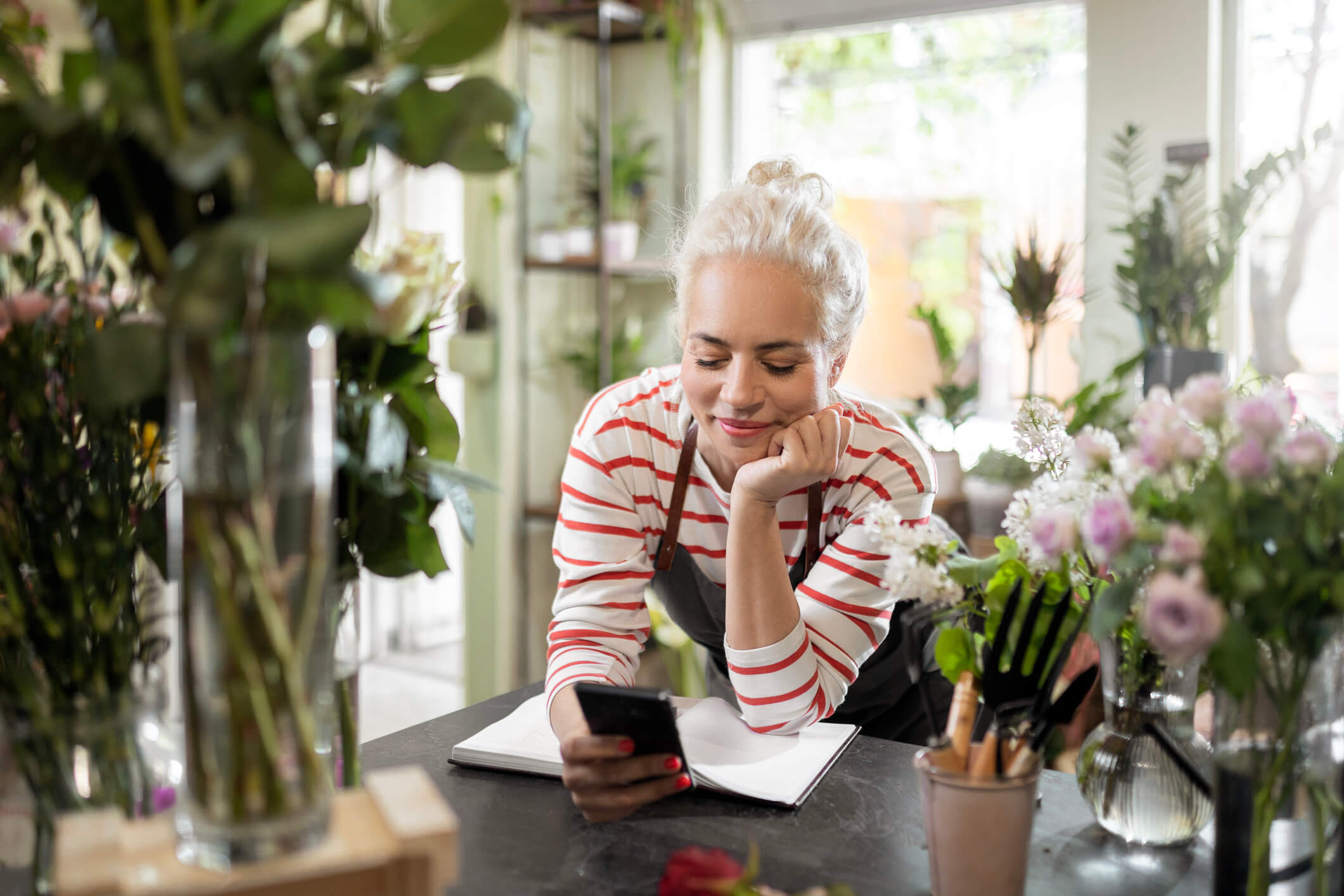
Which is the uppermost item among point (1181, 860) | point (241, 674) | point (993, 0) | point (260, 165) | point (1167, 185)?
point (993, 0)

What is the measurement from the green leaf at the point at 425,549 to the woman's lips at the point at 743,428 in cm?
57

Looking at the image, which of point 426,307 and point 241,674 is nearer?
point 241,674

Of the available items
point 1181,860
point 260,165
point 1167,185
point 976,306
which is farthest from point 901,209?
point 260,165

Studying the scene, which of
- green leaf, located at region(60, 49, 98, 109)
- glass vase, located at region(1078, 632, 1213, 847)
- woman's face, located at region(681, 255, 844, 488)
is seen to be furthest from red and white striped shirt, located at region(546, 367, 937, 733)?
green leaf, located at region(60, 49, 98, 109)

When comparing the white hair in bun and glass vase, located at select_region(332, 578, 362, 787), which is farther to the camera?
the white hair in bun

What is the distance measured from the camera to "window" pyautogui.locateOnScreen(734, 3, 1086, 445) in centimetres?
323

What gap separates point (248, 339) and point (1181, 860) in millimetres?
880

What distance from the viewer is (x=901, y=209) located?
3.53m

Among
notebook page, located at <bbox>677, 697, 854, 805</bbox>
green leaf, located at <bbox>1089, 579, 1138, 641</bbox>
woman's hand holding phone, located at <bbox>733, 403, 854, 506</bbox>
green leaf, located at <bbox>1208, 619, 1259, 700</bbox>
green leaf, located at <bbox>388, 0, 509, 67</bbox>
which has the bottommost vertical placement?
notebook page, located at <bbox>677, 697, 854, 805</bbox>

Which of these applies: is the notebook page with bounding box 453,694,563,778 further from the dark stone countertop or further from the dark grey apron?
the dark grey apron

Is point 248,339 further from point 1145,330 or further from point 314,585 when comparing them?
point 1145,330

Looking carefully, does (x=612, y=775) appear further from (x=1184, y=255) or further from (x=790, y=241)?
(x=1184, y=255)

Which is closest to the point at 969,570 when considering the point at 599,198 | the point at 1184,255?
the point at 1184,255

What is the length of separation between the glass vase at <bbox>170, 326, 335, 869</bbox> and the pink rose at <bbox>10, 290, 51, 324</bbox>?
179mm
